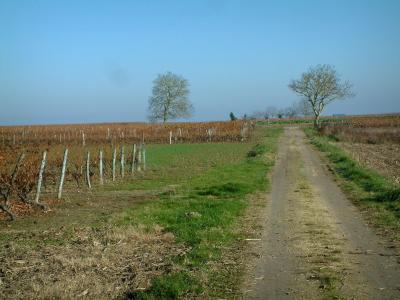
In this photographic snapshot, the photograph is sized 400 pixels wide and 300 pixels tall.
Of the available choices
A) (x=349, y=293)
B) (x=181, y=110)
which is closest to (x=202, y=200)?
(x=349, y=293)

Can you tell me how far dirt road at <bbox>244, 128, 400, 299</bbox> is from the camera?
259 inches

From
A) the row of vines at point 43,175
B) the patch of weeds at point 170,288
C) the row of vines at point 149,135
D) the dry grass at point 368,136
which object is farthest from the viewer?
the row of vines at point 149,135

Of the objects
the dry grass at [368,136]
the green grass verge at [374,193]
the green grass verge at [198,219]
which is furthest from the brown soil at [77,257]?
the dry grass at [368,136]

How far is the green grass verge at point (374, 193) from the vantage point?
37.2 feet

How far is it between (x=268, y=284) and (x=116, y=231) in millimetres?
4321

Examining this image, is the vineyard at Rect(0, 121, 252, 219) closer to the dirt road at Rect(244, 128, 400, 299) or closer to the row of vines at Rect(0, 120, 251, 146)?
the row of vines at Rect(0, 120, 251, 146)

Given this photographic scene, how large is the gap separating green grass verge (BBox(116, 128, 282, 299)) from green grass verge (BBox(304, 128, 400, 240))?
3.18 m

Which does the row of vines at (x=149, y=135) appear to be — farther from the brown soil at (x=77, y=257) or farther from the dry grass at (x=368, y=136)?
the brown soil at (x=77, y=257)

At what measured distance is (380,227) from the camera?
10609 millimetres

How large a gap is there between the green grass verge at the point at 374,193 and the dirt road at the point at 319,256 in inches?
18.2

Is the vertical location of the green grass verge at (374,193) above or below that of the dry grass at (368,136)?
below

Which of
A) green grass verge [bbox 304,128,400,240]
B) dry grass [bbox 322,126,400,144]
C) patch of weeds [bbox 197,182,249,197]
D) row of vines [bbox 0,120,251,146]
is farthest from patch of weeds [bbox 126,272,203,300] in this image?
row of vines [bbox 0,120,251,146]

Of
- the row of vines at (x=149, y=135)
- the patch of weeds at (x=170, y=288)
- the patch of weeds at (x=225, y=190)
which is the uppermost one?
the row of vines at (x=149, y=135)

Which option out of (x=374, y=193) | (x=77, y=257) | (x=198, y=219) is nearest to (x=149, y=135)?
(x=374, y=193)
